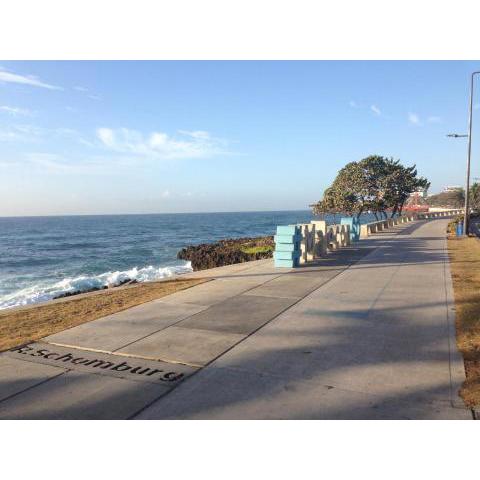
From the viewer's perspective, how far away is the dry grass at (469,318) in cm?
437

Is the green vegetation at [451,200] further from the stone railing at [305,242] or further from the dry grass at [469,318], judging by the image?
the dry grass at [469,318]

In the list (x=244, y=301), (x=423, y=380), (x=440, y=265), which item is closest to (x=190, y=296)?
(x=244, y=301)

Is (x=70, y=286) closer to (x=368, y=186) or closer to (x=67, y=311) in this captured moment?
(x=67, y=311)

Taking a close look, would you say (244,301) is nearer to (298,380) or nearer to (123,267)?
(298,380)

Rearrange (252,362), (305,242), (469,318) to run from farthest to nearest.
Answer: (305,242)
(469,318)
(252,362)

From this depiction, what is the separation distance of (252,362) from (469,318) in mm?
4214

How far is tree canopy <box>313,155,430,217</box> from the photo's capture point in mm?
45750

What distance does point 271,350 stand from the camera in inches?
222

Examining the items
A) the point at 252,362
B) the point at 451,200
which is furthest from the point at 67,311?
the point at 451,200

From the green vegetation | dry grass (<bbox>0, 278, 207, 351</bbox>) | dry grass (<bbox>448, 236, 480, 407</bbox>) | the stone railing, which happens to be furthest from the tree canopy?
the green vegetation

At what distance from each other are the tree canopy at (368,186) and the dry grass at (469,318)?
104ft

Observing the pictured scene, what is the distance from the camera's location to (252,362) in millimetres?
5184

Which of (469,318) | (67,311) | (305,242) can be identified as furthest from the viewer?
(305,242)

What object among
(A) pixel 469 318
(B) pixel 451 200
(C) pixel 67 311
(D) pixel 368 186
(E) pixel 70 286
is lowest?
(E) pixel 70 286
